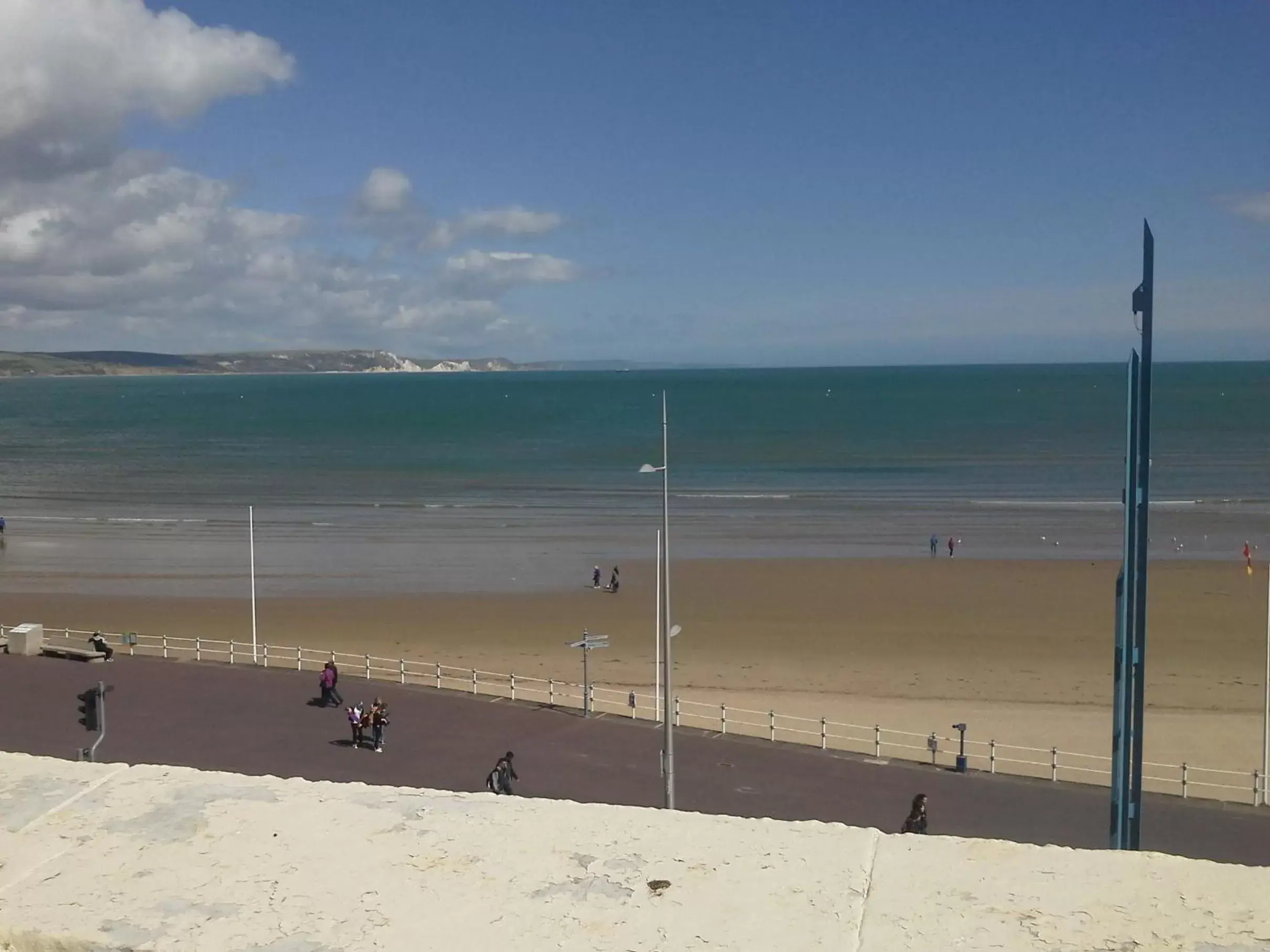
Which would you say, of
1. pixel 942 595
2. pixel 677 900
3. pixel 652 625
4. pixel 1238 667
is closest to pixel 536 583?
pixel 652 625

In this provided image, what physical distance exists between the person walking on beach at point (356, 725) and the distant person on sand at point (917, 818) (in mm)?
9399

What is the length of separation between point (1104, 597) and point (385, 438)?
92641 millimetres

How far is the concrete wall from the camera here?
107 inches

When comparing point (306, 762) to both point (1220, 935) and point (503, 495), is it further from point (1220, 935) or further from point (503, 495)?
point (503, 495)

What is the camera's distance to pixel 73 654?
86.3 ft

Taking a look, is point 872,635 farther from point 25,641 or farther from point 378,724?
point 25,641

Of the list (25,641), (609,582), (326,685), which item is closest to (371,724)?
(326,685)

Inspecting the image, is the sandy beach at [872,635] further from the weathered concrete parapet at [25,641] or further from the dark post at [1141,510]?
the dark post at [1141,510]

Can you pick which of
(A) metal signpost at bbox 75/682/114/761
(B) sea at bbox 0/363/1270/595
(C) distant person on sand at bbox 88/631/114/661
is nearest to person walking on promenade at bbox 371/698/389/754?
(A) metal signpost at bbox 75/682/114/761

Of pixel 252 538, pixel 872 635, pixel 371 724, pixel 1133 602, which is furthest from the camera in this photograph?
pixel 252 538

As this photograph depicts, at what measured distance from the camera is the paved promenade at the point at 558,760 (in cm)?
1669

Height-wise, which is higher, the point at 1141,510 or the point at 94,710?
the point at 1141,510

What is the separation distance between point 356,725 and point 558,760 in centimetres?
356

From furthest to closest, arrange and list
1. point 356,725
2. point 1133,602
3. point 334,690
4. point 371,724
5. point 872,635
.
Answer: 1. point 872,635
2. point 334,690
3. point 371,724
4. point 356,725
5. point 1133,602
